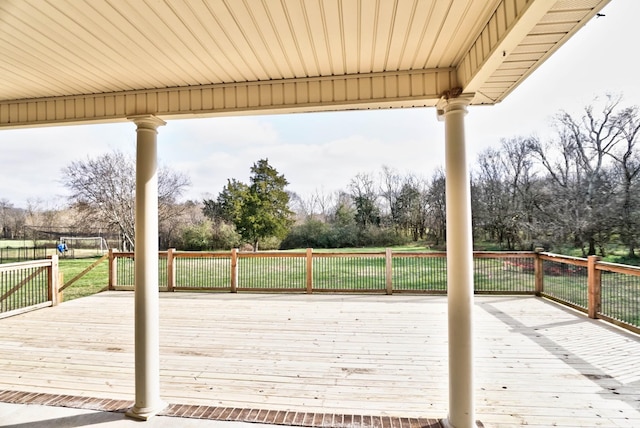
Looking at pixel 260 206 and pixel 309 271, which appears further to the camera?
pixel 260 206

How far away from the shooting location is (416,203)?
14.5m

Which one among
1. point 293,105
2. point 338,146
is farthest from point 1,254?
point 293,105

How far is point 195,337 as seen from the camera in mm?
4406

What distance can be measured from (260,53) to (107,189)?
17152 millimetres

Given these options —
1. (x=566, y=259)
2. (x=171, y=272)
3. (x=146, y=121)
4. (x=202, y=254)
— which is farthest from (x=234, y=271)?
(x=566, y=259)

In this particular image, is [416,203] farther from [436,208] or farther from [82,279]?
[82,279]

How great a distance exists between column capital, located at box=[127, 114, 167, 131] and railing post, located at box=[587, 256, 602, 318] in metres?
6.32

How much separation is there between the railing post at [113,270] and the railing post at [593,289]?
951 cm

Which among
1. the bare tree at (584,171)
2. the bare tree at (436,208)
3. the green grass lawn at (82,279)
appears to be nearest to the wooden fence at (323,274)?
the green grass lawn at (82,279)

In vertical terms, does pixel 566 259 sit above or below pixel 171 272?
above

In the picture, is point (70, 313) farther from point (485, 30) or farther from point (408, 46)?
point (485, 30)

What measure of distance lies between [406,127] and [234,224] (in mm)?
11029

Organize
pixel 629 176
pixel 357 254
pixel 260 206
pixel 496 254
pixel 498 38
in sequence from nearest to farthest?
1. pixel 498 38
2. pixel 496 254
3. pixel 357 254
4. pixel 629 176
5. pixel 260 206

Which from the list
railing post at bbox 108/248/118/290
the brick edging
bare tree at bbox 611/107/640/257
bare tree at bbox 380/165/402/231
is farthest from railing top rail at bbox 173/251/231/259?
bare tree at bbox 611/107/640/257
